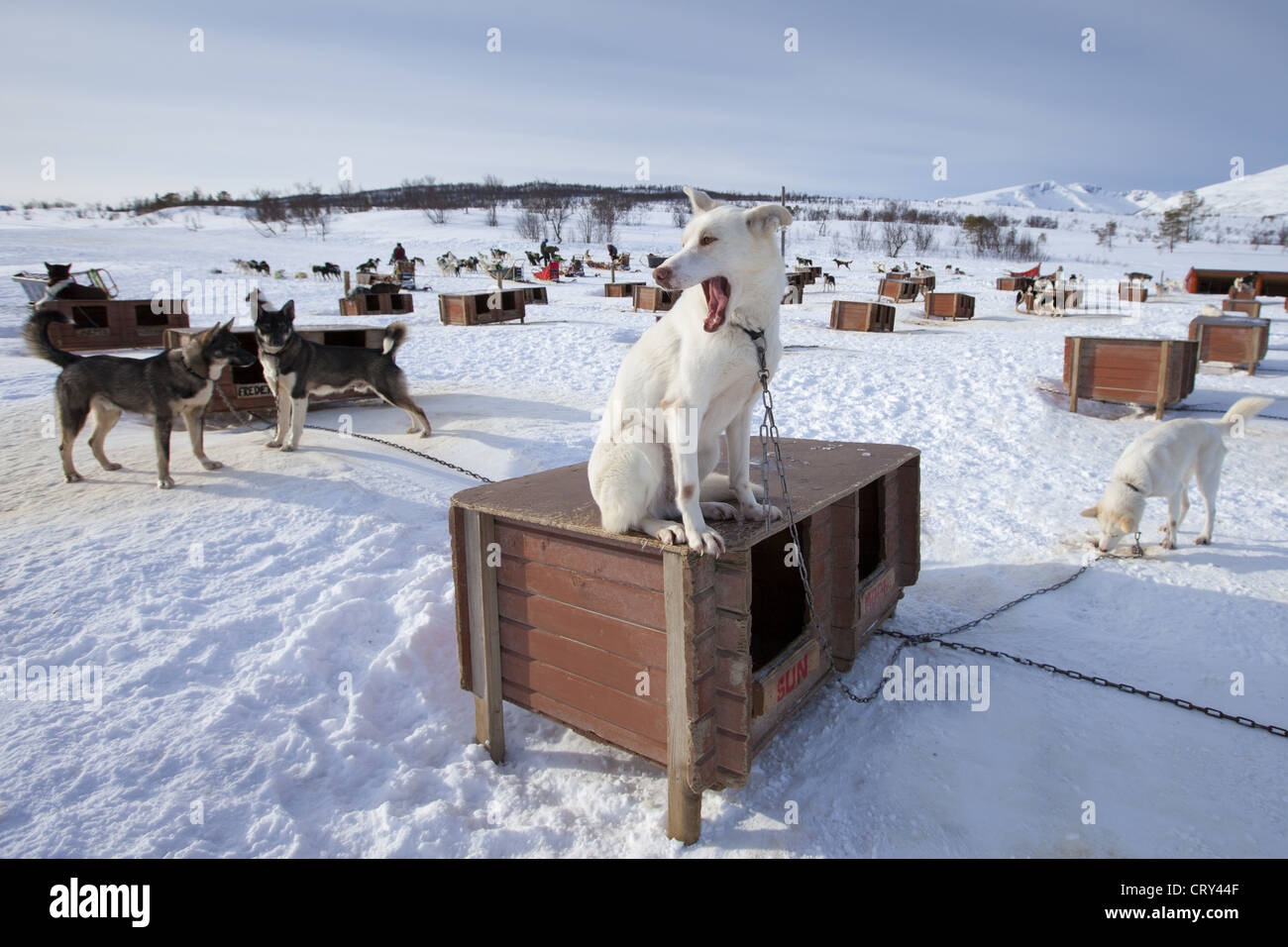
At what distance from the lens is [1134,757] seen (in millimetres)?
3023

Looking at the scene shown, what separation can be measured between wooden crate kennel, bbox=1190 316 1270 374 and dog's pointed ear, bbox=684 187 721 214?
12.2 meters

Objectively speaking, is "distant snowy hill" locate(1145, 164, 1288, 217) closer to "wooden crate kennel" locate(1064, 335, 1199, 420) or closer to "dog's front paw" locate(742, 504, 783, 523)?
"wooden crate kennel" locate(1064, 335, 1199, 420)

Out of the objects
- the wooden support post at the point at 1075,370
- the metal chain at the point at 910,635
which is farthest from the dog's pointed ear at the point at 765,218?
the wooden support post at the point at 1075,370

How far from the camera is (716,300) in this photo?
7.37 ft

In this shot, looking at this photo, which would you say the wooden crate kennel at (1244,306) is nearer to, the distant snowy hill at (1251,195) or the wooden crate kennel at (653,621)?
the wooden crate kennel at (653,621)

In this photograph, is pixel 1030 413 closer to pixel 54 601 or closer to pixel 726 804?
pixel 726 804

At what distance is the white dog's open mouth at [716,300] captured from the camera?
2.24 meters

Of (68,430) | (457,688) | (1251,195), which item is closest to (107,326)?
(68,430)

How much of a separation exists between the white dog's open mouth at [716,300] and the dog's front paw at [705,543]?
2.19ft

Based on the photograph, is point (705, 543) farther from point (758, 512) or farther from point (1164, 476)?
point (1164, 476)

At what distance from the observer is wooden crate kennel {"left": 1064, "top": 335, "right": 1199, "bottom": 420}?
8.57 meters

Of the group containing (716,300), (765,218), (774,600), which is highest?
(765,218)

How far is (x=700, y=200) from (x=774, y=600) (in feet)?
7.46
